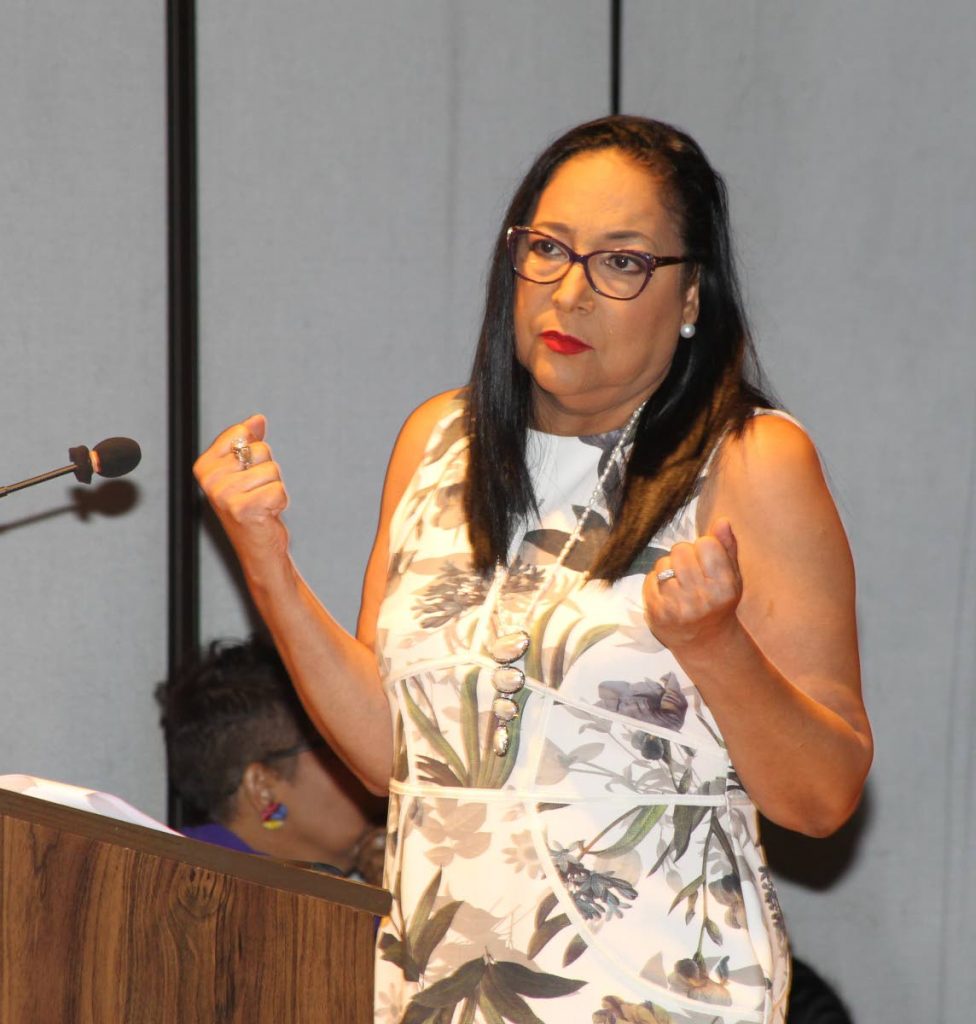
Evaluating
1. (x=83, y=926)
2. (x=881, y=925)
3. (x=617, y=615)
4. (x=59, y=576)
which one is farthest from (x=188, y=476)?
(x=83, y=926)

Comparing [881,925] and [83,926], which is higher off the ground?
[83,926]

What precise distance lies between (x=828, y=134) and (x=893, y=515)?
2.55ft

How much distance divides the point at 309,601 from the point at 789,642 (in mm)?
574

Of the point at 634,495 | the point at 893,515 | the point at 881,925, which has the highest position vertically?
the point at 634,495

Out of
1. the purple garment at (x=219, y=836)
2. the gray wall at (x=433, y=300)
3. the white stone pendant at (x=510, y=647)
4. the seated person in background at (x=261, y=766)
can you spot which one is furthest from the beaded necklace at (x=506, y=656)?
the gray wall at (x=433, y=300)

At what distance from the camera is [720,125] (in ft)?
10.7

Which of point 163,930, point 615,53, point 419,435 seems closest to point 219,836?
point 419,435

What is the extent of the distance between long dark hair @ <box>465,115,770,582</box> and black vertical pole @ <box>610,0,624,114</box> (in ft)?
4.43

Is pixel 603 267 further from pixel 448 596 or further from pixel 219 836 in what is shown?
pixel 219 836

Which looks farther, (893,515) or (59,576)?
(893,515)

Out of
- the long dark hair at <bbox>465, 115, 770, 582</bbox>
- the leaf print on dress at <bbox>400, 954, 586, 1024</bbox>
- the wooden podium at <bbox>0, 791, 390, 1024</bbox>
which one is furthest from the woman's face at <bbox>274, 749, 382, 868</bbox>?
the wooden podium at <bbox>0, 791, 390, 1024</bbox>

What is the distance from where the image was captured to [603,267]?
1.89 m

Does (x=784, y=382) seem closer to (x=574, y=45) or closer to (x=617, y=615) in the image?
(x=574, y=45)

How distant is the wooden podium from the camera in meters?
1.21
